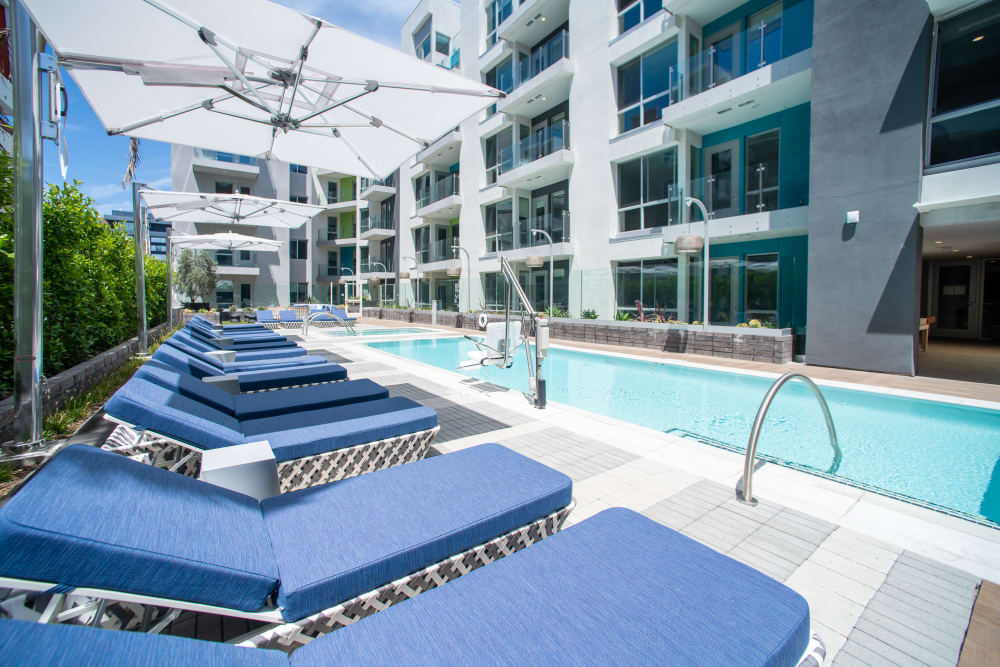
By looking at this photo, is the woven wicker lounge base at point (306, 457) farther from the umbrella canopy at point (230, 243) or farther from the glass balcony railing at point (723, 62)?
the glass balcony railing at point (723, 62)

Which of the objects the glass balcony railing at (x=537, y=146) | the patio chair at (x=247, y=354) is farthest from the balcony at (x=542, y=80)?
the patio chair at (x=247, y=354)

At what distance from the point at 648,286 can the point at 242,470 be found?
1379cm

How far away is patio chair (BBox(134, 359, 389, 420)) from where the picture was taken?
371 centimetres

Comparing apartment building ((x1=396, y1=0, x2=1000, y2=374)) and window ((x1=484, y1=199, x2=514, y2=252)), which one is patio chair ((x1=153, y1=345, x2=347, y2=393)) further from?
window ((x1=484, y1=199, x2=514, y2=252))

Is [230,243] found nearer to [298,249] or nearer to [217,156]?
[217,156]

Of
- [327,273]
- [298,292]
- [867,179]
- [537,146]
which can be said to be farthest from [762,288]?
[298,292]

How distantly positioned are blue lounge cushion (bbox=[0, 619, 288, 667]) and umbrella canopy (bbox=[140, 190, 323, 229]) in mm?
9939

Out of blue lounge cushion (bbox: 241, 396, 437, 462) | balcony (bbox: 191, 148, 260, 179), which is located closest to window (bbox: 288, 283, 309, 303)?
balcony (bbox: 191, 148, 260, 179)

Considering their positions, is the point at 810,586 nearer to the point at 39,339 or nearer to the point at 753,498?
the point at 753,498

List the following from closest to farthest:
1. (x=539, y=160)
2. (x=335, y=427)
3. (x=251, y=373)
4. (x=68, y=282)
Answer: (x=335, y=427) → (x=68, y=282) → (x=251, y=373) → (x=539, y=160)

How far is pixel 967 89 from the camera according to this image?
819cm

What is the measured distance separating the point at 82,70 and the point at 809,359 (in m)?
13.2

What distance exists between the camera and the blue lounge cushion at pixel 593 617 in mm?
1437

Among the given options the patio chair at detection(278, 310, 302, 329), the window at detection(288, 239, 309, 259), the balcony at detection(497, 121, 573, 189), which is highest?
the balcony at detection(497, 121, 573, 189)
